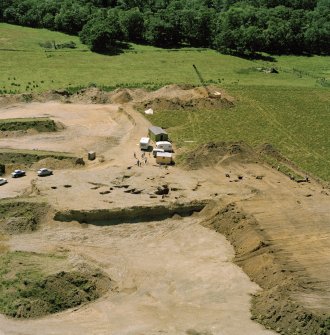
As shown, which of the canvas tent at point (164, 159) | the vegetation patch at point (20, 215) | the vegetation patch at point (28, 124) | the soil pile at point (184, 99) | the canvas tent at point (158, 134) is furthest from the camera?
the soil pile at point (184, 99)

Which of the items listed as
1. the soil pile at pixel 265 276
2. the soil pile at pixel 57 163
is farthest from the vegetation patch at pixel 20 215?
the soil pile at pixel 265 276

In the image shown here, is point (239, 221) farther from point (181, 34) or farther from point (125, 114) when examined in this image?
point (181, 34)

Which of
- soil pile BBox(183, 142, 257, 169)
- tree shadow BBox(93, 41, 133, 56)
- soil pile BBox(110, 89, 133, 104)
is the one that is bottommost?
tree shadow BBox(93, 41, 133, 56)

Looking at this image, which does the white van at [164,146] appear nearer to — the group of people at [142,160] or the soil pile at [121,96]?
the group of people at [142,160]

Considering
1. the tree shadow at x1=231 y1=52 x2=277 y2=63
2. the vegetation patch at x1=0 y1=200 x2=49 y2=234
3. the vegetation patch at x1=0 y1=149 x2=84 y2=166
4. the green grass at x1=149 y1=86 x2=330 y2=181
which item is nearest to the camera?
the vegetation patch at x1=0 y1=200 x2=49 y2=234

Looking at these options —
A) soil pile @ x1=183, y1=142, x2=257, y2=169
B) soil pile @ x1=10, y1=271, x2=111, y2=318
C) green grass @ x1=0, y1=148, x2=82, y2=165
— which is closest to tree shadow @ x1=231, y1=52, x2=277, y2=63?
soil pile @ x1=183, y1=142, x2=257, y2=169

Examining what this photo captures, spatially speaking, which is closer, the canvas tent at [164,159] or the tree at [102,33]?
the canvas tent at [164,159]

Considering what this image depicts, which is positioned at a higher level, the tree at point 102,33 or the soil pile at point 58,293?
the soil pile at point 58,293

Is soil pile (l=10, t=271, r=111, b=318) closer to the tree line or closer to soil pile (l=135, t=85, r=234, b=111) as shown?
soil pile (l=135, t=85, r=234, b=111)
